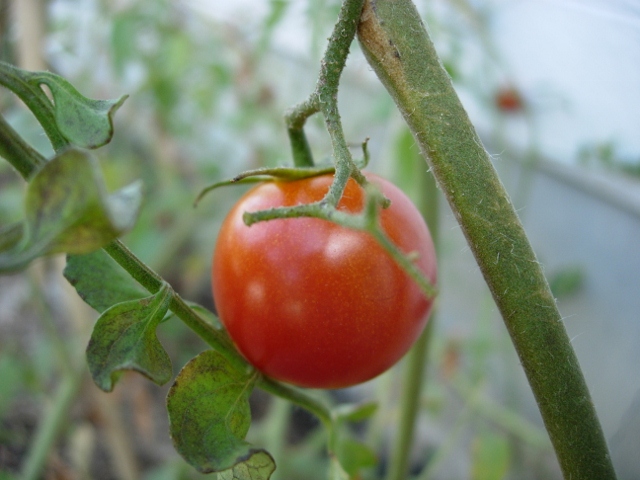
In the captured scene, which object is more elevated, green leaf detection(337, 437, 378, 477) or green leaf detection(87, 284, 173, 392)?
green leaf detection(87, 284, 173, 392)

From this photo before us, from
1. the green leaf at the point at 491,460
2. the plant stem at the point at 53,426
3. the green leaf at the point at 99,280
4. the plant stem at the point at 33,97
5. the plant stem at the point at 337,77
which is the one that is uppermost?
the plant stem at the point at 337,77

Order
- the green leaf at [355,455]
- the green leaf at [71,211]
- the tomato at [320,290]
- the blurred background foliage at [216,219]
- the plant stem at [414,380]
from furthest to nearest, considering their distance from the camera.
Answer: the blurred background foliage at [216,219] → the plant stem at [414,380] → the green leaf at [355,455] → the tomato at [320,290] → the green leaf at [71,211]

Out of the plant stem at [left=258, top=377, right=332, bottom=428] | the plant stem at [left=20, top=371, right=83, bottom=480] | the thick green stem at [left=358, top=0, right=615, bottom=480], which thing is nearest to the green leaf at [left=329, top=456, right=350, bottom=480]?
the plant stem at [left=258, top=377, right=332, bottom=428]

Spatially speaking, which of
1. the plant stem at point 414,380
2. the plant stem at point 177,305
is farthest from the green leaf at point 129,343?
the plant stem at point 414,380

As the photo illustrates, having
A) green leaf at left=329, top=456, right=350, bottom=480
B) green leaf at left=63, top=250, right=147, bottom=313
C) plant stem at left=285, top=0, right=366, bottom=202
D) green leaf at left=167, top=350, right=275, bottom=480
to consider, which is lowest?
green leaf at left=329, top=456, right=350, bottom=480

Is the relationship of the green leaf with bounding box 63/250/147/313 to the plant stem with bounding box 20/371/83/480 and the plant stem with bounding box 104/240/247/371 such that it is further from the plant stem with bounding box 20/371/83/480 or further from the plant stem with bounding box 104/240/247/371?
the plant stem with bounding box 20/371/83/480

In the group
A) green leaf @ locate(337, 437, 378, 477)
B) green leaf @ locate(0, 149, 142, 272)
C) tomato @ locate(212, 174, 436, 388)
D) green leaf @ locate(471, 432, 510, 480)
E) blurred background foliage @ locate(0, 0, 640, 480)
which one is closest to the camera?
green leaf @ locate(0, 149, 142, 272)

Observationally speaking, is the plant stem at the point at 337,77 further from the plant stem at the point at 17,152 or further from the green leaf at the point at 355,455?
the green leaf at the point at 355,455
